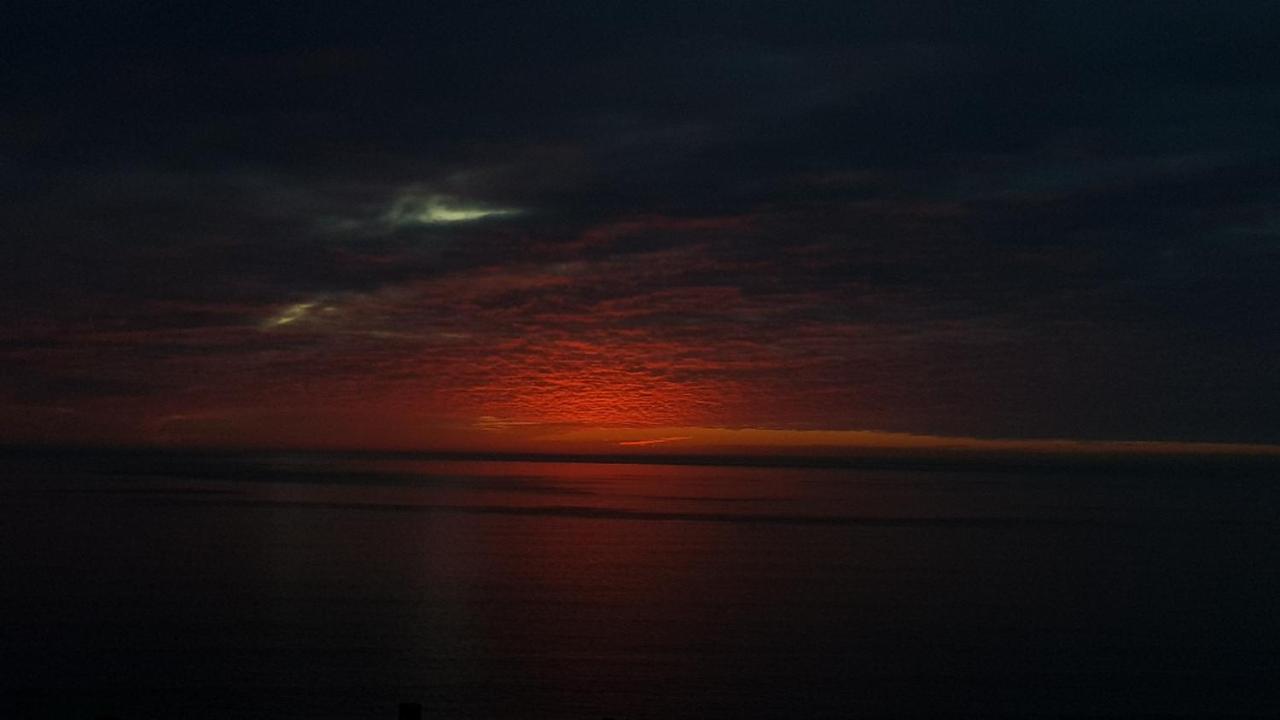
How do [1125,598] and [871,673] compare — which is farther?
[1125,598]

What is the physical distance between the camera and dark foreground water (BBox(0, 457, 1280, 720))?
2953 cm

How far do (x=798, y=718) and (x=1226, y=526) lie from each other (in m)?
69.0

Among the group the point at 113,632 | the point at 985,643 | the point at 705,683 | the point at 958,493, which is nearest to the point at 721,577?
the point at 985,643

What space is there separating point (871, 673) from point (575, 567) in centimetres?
2257

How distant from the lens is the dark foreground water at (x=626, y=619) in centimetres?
2953

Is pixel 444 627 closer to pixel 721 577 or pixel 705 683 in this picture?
pixel 705 683

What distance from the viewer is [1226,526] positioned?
84875 millimetres

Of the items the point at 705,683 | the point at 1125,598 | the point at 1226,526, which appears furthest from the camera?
the point at 1226,526

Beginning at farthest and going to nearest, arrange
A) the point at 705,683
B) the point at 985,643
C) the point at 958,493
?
the point at 958,493
the point at 985,643
the point at 705,683

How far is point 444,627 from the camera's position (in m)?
37.5

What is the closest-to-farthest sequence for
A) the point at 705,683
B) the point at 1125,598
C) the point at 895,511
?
the point at 705,683 < the point at 1125,598 < the point at 895,511

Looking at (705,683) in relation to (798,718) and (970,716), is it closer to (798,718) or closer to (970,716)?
(798,718)

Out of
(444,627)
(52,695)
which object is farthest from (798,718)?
(52,695)

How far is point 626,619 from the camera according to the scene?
38781mm
